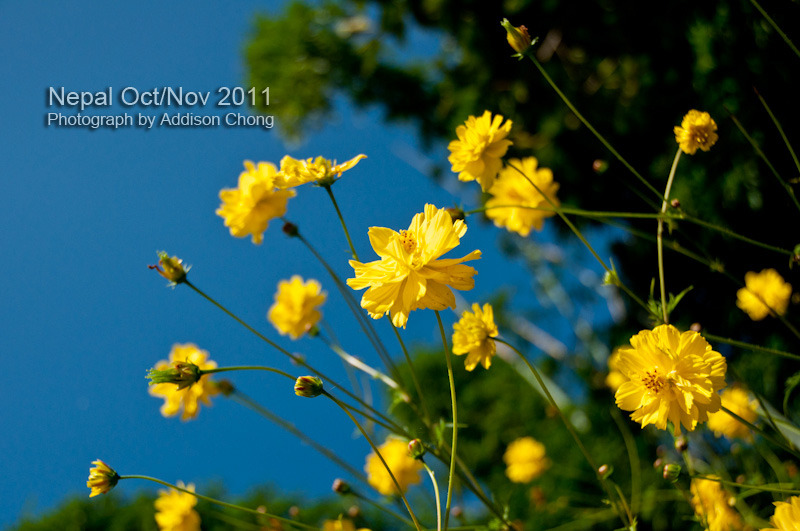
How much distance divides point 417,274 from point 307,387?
14 centimetres

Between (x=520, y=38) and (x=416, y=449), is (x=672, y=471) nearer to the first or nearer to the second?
(x=416, y=449)

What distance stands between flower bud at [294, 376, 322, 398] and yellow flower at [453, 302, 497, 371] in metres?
0.18

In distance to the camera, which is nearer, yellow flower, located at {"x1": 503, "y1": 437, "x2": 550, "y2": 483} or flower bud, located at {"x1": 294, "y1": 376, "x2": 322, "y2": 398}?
flower bud, located at {"x1": 294, "y1": 376, "x2": 322, "y2": 398}

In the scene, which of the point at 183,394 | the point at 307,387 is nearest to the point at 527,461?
the point at 183,394

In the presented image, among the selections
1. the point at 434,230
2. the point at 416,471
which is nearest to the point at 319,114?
the point at 416,471

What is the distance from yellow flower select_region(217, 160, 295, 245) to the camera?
762mm

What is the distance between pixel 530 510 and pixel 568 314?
710mm

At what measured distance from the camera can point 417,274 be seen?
0.51 meters

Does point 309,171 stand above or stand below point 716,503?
above

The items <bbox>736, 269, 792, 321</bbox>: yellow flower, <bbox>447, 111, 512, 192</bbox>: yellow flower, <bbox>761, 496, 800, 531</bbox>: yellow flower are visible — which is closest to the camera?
<bbox>761, 496, 800, 531</bbox>: yellow flower

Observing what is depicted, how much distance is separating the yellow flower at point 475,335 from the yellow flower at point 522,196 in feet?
0.63

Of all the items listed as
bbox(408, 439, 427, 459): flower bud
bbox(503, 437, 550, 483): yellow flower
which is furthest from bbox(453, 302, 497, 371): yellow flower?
bbox(503, 437, 550, 483): yellow flower

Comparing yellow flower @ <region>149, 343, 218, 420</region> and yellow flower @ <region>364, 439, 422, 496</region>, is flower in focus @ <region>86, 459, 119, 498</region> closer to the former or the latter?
yellow flower @ <region>149, 343, 218, 420</region>

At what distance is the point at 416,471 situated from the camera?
1.18 meters
